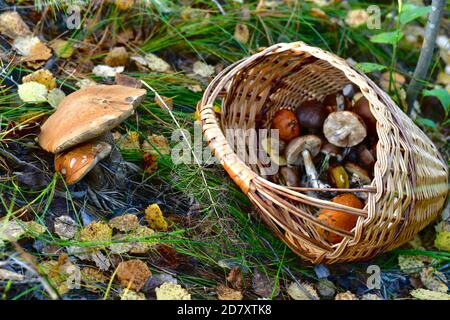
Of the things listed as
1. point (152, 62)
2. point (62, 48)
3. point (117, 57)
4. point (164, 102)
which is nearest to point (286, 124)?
point (164, 102)

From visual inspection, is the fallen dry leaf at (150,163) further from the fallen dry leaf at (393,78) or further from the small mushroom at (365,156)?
the fallen dry leaf at (393,78)

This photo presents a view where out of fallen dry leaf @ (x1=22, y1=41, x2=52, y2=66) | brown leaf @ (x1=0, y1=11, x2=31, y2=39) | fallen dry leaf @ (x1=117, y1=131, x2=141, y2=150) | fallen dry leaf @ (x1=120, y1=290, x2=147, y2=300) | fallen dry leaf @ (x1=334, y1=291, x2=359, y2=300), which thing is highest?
brown leaf @ (x1=0, y1=11, x2=31, y2=39)

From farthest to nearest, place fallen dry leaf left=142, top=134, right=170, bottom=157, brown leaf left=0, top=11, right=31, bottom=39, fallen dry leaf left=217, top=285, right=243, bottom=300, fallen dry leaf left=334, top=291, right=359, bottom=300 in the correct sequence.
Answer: brown leaf left=0, top=11, right=31, bottom=39, fallen dry leaf left=142, top=134, right=170, bottom=157, fallen dry leaf left=334, top=291, right=359, bottom=300, fallen dry leaf left=217, top=285, right=243, bottom=300

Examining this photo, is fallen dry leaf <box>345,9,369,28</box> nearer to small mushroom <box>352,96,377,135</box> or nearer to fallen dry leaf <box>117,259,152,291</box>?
small mushroom <box>352,96,377,135</box>

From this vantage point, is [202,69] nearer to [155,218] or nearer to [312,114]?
[312,114]

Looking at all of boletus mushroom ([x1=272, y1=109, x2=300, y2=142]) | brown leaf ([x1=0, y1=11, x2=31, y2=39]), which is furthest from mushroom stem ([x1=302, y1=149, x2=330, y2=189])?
brown leaf ([x1=0, y1=11, x2=31, y2=39])

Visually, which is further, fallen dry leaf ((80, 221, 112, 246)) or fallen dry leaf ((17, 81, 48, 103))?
fallen dry leaf ((17, 81, 48, 103))
